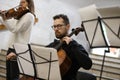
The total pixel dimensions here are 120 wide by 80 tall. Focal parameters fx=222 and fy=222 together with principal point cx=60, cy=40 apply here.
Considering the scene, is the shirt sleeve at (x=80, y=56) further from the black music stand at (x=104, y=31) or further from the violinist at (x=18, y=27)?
the violinist at (x=18, y=27)

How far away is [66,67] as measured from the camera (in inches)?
75.4

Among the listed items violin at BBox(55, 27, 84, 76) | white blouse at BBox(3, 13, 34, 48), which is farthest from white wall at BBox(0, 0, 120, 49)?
violin at BBox(55, 27, 84, 76)

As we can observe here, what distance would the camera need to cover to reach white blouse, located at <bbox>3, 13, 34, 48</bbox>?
2.39 m

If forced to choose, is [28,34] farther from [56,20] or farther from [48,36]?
[48,36]

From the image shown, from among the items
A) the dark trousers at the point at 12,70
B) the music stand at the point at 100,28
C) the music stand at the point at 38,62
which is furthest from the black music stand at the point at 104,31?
the dark trousers at the point at 12,70

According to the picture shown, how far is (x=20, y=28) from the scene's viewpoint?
2406mm

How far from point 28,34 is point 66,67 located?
0.77 metres

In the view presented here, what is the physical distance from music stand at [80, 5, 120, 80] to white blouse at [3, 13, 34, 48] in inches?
26.4

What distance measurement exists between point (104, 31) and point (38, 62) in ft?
2.19

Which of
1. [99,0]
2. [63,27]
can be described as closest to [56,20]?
[63,27]

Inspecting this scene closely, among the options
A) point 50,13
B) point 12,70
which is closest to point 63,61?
point 12,70

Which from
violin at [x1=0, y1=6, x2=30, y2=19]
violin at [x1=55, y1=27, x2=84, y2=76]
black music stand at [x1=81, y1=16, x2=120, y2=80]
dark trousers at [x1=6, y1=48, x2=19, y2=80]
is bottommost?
dark trousers at [x1=6, y1=48, x2=19, y2=80]

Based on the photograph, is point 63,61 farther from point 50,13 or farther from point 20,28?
point 50,13

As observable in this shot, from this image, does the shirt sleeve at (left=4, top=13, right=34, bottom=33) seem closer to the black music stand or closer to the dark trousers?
the dark trousers
